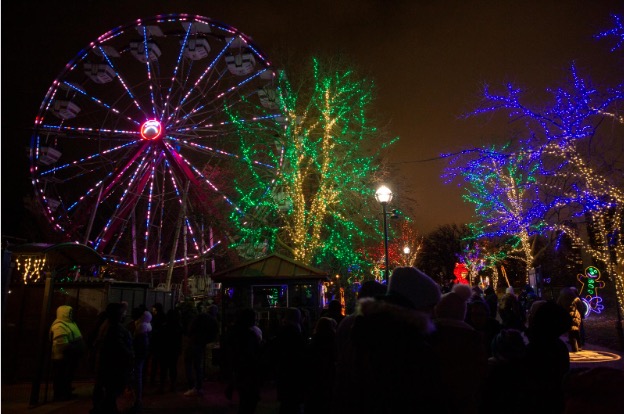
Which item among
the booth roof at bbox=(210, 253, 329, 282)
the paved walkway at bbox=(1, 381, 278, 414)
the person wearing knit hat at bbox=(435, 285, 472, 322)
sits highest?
the booth roof at bbox=(210, 253, 329, 282)

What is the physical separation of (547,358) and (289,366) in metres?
2.58

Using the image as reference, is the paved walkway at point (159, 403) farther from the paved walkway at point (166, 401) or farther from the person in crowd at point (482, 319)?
the person in crowd at point (482, 319)

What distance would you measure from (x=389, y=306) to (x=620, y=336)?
40.9 ft

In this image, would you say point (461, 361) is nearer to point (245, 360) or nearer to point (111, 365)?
point (245, 360)

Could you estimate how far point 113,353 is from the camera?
245 inches

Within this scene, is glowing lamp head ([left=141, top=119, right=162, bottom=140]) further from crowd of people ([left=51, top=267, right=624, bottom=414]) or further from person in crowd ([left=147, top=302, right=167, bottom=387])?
crowd of people ([left=51, top=267, right=624, bottom=414])

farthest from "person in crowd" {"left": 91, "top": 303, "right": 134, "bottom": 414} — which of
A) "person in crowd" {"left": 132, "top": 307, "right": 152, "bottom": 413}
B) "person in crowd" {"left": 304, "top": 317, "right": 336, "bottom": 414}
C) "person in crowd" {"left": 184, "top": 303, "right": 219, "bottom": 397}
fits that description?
"person in crowd" {"left": 304, "top": 317, "right": 336, "bottom": 414}

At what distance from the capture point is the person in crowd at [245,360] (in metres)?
5.35

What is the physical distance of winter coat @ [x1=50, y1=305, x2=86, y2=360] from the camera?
27.3 feet

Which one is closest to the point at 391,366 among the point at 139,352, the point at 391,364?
the point at 391,364

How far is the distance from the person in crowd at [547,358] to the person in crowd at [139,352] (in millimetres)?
6334

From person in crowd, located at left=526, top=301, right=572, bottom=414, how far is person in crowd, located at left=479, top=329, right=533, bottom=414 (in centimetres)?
5

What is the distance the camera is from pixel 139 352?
7898mm

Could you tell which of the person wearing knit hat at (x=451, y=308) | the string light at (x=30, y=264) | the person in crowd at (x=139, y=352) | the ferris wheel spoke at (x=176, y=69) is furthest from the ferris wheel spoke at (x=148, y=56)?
the person wearing knit hat at (x=451, y=308)
